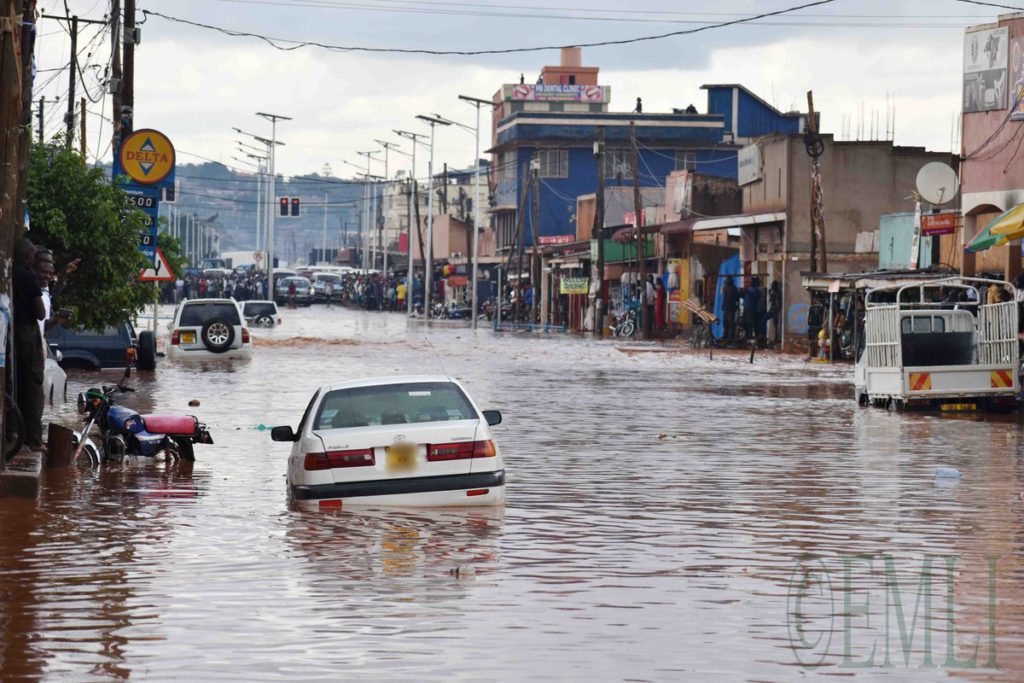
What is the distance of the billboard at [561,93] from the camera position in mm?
118562

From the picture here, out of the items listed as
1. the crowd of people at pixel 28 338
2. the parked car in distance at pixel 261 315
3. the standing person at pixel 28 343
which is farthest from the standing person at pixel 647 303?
the standing person at pixel 28 343

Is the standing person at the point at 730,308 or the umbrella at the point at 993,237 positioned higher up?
the umbrella at the point at 993,237

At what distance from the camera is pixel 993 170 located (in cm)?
3550

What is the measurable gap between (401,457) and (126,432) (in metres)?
4.97

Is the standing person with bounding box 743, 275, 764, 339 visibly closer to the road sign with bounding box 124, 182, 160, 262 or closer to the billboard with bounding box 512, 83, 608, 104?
the road sign with bounding box 124, 182, 160, 262

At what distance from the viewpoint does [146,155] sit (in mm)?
27875

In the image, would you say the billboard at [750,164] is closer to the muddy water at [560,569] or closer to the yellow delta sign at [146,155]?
the yellow delta sign at [146,155]

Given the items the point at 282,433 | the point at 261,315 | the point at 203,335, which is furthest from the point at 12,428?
the point at 261,315

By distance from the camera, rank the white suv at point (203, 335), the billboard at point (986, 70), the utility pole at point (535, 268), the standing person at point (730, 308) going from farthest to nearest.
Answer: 1. the utility pole at point (535, 268)
2. the standing person at point (730, 308)
3. the white suv at point (203, 335)
4. the billboard at point (986, 70)

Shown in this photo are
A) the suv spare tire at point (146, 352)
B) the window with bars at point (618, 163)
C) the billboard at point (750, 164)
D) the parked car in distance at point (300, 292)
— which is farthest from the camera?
the parked car in distance at point (300, 292)

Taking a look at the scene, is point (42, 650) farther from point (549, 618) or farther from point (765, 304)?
point (765, 304)

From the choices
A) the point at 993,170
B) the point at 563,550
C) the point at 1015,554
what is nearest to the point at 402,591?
the point at 563,550

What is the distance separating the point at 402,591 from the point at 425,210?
161 m

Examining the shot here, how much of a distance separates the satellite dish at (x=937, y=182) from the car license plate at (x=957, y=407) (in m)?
13.1
